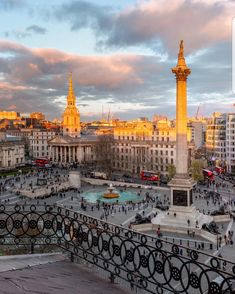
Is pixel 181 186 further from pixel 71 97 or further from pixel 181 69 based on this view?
pixel 71 97

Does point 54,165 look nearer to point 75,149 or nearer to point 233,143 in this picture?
point 75,149

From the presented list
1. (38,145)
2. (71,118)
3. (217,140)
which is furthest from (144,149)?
(38,145)

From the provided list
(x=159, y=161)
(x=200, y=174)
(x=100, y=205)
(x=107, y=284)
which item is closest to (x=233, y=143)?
(x=159, y=161)

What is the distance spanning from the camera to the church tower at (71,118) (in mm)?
111500

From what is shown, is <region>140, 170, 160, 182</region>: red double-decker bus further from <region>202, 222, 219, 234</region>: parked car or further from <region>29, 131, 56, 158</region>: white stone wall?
<region>29, 131, 56, 158</region>: white stone wall

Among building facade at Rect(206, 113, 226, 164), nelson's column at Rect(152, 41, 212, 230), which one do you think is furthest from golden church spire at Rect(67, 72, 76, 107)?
nelson's column at Rect(152, 41, 212, 230)

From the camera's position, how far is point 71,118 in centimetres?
11225

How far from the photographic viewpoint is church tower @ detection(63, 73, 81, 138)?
11150 cm

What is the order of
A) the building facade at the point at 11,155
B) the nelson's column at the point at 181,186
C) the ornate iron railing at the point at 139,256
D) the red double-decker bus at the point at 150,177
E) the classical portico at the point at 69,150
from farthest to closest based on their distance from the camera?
the classical portico at the point at 69,150
the building facade at the point at 11,155
the red double-decker bus at the point at 150,177
the nelson's column at the point at 181,186
the ornate iron railing at the point at 139,256

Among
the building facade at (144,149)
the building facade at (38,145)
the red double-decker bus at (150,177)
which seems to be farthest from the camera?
the building facade at (38,145)

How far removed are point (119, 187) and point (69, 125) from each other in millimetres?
50365

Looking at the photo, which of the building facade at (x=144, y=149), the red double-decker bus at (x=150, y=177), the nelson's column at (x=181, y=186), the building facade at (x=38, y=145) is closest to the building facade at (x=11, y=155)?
the building facade at (x=38, y=145)

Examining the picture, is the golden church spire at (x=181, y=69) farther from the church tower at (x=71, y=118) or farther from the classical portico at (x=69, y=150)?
the church tower at (x=71, y=118)

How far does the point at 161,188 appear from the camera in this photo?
60781 mm
